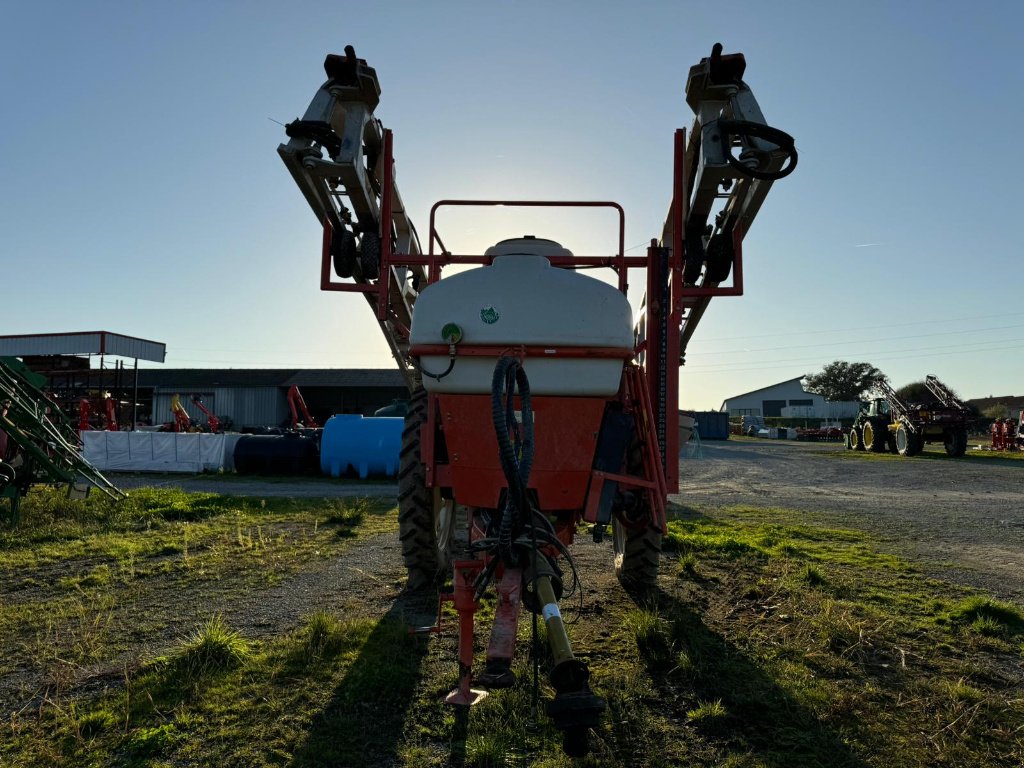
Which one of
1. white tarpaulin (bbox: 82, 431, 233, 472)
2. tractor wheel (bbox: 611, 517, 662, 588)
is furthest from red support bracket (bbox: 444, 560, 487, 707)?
white tarpaulin (bbox: 82, 431, 233, 472)

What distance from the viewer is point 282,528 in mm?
8266

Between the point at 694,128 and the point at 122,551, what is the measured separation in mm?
6430

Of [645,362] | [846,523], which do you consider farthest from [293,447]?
[645,362]

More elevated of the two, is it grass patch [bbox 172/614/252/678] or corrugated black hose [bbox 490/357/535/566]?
corrugated black hose [bbox 490/357/535/566]

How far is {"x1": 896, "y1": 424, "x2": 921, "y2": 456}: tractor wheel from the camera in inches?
1006

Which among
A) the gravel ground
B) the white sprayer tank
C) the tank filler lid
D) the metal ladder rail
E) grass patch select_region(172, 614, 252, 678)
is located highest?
the tank filler lid

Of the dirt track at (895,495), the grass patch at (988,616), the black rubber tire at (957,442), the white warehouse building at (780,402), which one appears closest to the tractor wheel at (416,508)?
the grass patch at (988,616)

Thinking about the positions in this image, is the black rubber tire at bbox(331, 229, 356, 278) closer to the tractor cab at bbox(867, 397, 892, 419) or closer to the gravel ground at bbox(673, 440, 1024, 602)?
the gravel ground at bbox(673, 440, 1024, 602)

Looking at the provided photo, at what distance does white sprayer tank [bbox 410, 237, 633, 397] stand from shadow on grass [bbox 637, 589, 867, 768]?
1527 millimetres

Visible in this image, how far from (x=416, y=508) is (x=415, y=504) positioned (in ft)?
0.09

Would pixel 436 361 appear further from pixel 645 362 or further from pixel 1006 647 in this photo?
pixel 1006 647

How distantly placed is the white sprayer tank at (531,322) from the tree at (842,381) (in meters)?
81.4

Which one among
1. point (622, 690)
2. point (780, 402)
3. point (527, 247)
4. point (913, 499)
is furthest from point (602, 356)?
point (780, 402)

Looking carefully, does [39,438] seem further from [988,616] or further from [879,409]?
[879,409]
